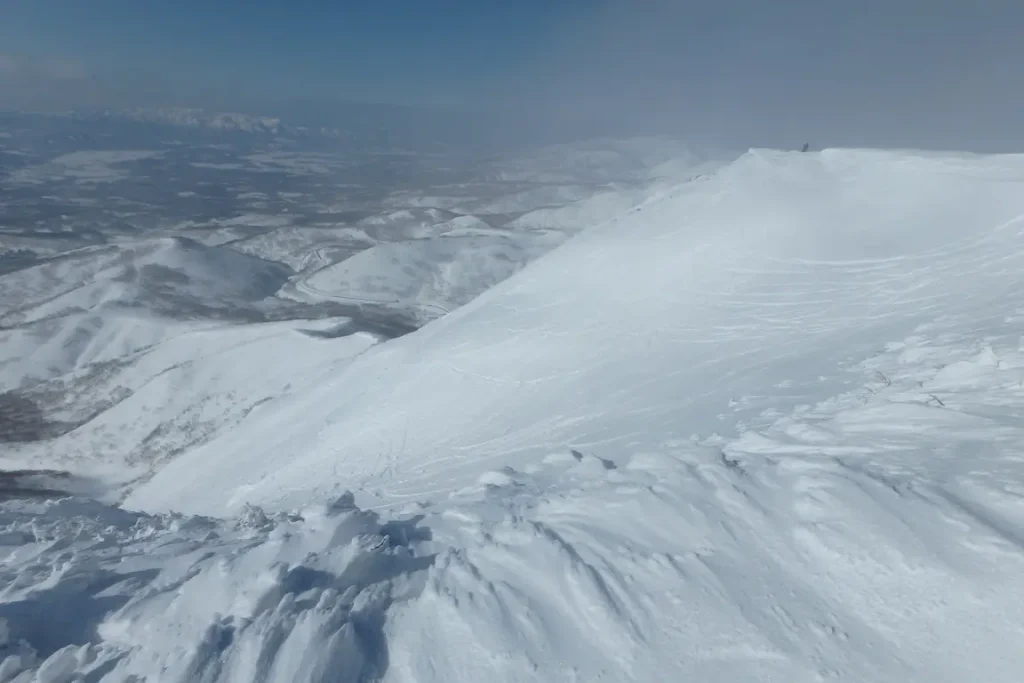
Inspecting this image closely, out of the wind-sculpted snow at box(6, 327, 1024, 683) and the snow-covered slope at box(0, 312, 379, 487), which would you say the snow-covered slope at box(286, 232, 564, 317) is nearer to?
the snow-covered slope at box(0, 312, 379, 487)

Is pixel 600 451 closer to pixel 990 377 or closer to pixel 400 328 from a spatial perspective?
pixel 990 377

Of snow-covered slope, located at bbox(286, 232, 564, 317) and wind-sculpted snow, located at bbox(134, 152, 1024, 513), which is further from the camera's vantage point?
snow-covered slope, located at bbox(286, 232, 564, 317)

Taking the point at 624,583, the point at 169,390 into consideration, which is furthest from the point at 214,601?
the point at 169,390

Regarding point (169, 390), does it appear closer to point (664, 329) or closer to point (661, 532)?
point (664, 329)

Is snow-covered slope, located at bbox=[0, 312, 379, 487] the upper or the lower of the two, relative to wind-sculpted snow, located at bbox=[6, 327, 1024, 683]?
lower

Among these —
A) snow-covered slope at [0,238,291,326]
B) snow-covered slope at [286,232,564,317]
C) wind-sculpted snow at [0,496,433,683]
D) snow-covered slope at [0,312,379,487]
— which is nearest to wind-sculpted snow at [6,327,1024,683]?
wind-sculpted snow at [0,496,433,683]

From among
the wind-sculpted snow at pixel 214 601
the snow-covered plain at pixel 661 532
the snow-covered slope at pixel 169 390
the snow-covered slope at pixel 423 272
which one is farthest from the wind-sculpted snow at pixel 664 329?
the snow-covered slope at pixel 423 272

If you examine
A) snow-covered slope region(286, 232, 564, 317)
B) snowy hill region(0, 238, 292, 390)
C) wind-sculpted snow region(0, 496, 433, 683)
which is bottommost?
snowy hill region(0, 238, 292, 390)

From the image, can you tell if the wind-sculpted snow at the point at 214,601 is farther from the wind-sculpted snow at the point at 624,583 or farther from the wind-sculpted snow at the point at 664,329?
the wind-sculpted snow at the point at 664,329
